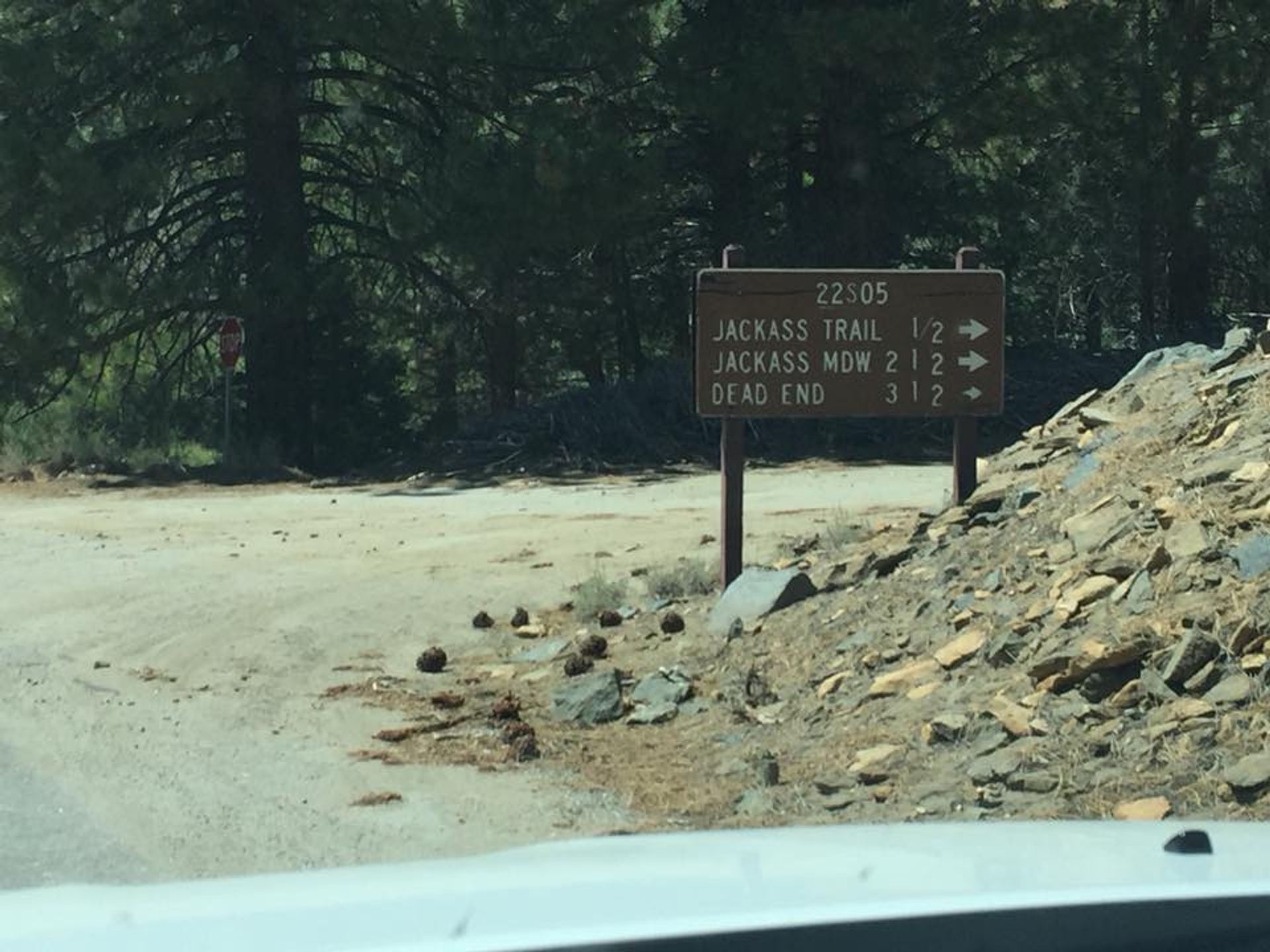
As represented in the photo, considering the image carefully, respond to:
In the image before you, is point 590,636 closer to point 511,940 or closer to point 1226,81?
point 511,940

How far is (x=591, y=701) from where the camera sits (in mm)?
9344

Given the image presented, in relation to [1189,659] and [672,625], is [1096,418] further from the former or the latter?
[1189,659]

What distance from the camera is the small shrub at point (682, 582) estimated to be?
12.1 metres

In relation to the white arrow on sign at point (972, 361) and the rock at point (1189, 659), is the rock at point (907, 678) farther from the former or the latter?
the white arrow on sign at point (972, 361)

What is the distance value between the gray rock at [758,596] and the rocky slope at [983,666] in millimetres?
27

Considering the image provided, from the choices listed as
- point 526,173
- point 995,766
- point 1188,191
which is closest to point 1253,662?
point 995,766

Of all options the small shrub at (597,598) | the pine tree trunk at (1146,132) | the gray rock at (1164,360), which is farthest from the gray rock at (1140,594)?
the pine tree trunk at (1146,132)

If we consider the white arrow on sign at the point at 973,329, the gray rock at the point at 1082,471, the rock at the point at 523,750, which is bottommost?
the rock at the point at 523,750

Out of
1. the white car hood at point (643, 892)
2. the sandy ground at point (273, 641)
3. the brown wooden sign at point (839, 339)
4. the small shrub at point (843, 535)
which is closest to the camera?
the white car hood at point (643, 892)

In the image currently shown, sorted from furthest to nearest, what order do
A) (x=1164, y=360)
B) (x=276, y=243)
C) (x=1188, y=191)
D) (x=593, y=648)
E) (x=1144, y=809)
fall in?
1. (x=1188, y=191)
2. (x=276, y=243)
3. (x=1164, y=360)
4. (x=593, y=648)
5. (x=1144, y=809)

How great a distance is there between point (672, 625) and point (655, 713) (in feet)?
5.61

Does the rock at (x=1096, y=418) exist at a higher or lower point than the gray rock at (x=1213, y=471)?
higher

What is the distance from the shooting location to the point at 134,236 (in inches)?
1024

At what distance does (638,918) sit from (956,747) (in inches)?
213
